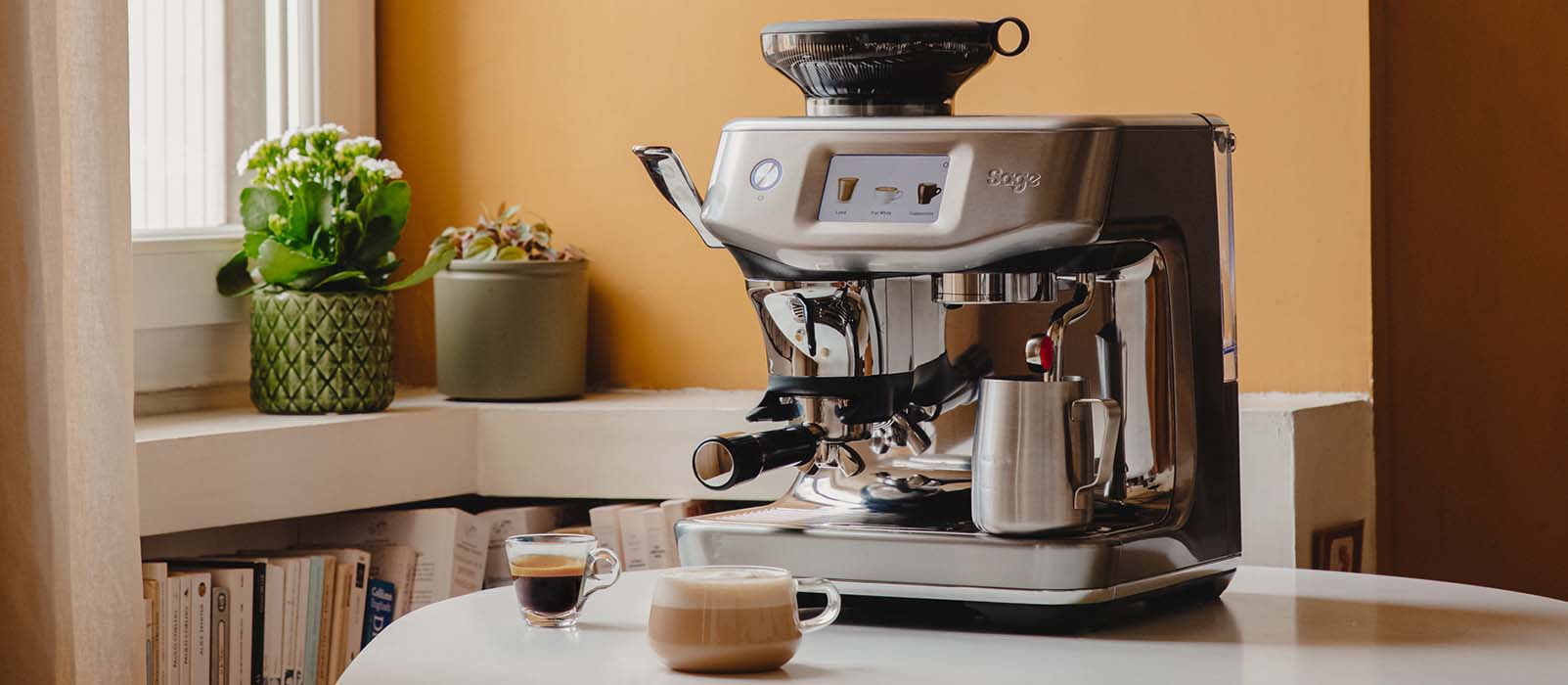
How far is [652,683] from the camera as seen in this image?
108 cm

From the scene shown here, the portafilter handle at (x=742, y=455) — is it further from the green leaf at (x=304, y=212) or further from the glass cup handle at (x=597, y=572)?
the green leaf at (x=304, y=212)

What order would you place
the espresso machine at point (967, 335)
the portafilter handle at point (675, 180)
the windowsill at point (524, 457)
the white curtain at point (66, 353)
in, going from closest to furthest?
the espresso machine at point (967, 335), the portafilter handle at point (675, 180), the white curtain at point (66, 353), the windowsill at point (524, 457)

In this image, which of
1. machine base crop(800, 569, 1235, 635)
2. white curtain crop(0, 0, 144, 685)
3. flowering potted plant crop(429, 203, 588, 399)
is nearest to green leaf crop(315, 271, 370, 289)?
flowering potted plant crop(429, 203, 588, 399)

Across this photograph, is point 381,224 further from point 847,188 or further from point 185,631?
point 847,188

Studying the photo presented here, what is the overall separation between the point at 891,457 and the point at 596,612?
25cm

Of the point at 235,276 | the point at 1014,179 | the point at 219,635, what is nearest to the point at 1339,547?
the point at 1014,179

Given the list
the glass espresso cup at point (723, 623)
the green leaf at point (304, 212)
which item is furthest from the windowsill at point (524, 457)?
the glass espresso cup at point (723, 623)

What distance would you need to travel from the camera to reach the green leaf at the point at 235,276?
2168 millimetres

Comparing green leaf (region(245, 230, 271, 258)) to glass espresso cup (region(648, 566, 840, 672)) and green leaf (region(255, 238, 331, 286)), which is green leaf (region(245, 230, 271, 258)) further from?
glass espresso cup (region(648, 566, 840, 672))

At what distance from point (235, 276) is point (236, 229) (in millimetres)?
74

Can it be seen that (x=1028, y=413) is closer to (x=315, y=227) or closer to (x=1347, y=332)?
(x=1347, y=332)

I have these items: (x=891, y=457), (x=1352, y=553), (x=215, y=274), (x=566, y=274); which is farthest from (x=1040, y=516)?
(x=215, y=274)

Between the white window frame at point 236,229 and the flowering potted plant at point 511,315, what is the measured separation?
26 cm

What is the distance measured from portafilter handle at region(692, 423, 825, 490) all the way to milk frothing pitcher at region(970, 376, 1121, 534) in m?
0.13
